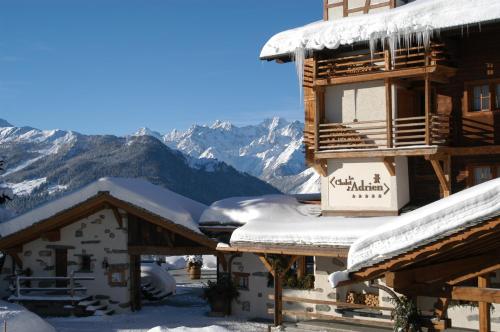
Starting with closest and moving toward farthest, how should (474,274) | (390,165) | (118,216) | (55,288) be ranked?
(474,274)
(390,165)
(55,288)
(118,216)

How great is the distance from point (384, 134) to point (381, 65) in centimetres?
210

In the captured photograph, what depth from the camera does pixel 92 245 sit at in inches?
989

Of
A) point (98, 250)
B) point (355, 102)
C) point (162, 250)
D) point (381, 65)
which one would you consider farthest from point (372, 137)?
point (98, 250)

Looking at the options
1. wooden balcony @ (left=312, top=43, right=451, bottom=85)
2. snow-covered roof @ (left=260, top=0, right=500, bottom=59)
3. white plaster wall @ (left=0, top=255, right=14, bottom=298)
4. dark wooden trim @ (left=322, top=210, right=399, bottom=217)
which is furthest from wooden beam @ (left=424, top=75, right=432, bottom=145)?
white plaster wall @ (left=0, top=255, right=14, bottom=298)

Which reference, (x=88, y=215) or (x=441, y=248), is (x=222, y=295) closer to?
(x=88, y=215)

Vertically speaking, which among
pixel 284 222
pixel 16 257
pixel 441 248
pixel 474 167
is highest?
pixel 474 167

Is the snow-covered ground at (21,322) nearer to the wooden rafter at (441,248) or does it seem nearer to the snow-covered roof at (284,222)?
the snow-covered roof at (284,222)

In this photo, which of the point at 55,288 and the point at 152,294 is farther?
the point at 152,294

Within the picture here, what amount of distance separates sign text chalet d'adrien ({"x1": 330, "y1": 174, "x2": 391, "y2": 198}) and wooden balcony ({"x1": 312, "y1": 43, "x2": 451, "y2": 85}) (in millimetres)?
3073

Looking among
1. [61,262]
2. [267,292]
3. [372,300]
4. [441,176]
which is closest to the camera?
[441,176]

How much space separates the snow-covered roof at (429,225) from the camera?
6.73 meters

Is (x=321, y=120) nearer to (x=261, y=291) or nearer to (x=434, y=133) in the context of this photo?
(x=434, y=133)

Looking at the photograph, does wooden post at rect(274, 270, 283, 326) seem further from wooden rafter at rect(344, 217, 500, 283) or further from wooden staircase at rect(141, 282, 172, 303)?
wooden rafter at rect(344, 217, 500, 283)

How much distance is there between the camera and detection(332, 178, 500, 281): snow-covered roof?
6.73 m
